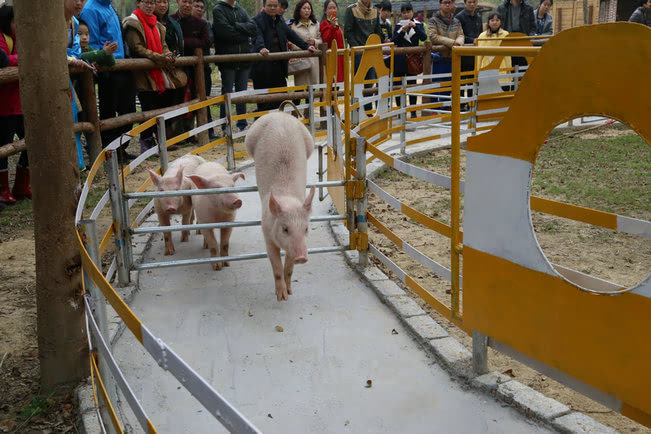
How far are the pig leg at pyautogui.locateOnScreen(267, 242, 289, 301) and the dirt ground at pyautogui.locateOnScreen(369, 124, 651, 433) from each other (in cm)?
106

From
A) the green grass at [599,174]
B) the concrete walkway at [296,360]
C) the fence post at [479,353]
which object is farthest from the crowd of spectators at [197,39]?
the fence post at [479,353]

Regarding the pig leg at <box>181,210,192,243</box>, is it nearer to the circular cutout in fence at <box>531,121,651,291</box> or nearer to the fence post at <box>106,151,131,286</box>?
the fence post at <box>106,151,131,286</box>

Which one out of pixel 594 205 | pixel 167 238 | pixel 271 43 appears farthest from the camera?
pixel 271 43

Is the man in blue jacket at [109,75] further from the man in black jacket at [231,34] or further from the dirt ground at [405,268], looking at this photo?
the man in black jacket at [231,34]

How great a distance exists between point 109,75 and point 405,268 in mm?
5266

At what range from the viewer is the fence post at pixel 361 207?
211 inches

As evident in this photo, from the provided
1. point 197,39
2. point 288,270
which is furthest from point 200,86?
point 288,270

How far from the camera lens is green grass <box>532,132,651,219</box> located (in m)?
7.64

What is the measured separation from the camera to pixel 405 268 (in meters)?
5.84

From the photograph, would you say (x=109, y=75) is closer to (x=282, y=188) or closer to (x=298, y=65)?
(x=298, y=65)

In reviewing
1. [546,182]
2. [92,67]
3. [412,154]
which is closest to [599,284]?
[546,182]

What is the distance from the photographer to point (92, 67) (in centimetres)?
793

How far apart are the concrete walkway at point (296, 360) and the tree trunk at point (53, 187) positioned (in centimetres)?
47

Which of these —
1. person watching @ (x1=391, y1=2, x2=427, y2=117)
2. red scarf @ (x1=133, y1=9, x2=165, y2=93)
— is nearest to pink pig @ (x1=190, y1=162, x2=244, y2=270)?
red scarf @ (x1=133, y1=9, x2=165, y2=93)
